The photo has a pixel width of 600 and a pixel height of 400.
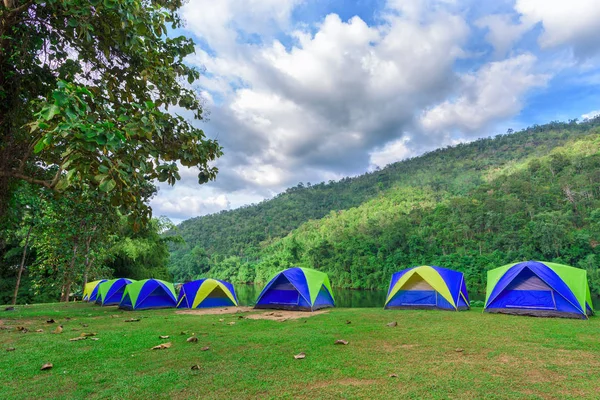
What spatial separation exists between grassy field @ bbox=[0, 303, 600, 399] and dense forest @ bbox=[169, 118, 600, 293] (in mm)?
29508

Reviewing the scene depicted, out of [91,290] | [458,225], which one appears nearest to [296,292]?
[91,290]

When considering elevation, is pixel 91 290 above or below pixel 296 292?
below

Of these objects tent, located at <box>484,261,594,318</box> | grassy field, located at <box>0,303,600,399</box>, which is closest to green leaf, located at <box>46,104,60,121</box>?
grassy field, located at <box>0,303,600,399</box>

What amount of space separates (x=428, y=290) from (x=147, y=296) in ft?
35.5

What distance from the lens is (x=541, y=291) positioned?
9.46 metres

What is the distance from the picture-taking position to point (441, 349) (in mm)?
5262

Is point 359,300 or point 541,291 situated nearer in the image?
point 541,291

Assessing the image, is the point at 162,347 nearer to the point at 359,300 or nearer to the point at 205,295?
the point at 205,295

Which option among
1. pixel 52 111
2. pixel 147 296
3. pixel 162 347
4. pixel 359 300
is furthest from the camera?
pixel 359 300

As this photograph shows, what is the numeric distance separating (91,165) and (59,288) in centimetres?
2195

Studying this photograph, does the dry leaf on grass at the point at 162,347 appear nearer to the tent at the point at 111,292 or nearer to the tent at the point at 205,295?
the tent at the point at 205,295

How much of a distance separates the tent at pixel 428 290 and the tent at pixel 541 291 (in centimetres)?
118

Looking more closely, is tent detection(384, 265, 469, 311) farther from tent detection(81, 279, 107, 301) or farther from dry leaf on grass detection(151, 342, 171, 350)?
tent detection(81, 279, 107, 301)

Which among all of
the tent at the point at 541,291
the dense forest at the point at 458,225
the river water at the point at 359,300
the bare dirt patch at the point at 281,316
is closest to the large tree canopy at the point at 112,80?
the bare dirt patch at the point at 281,316
